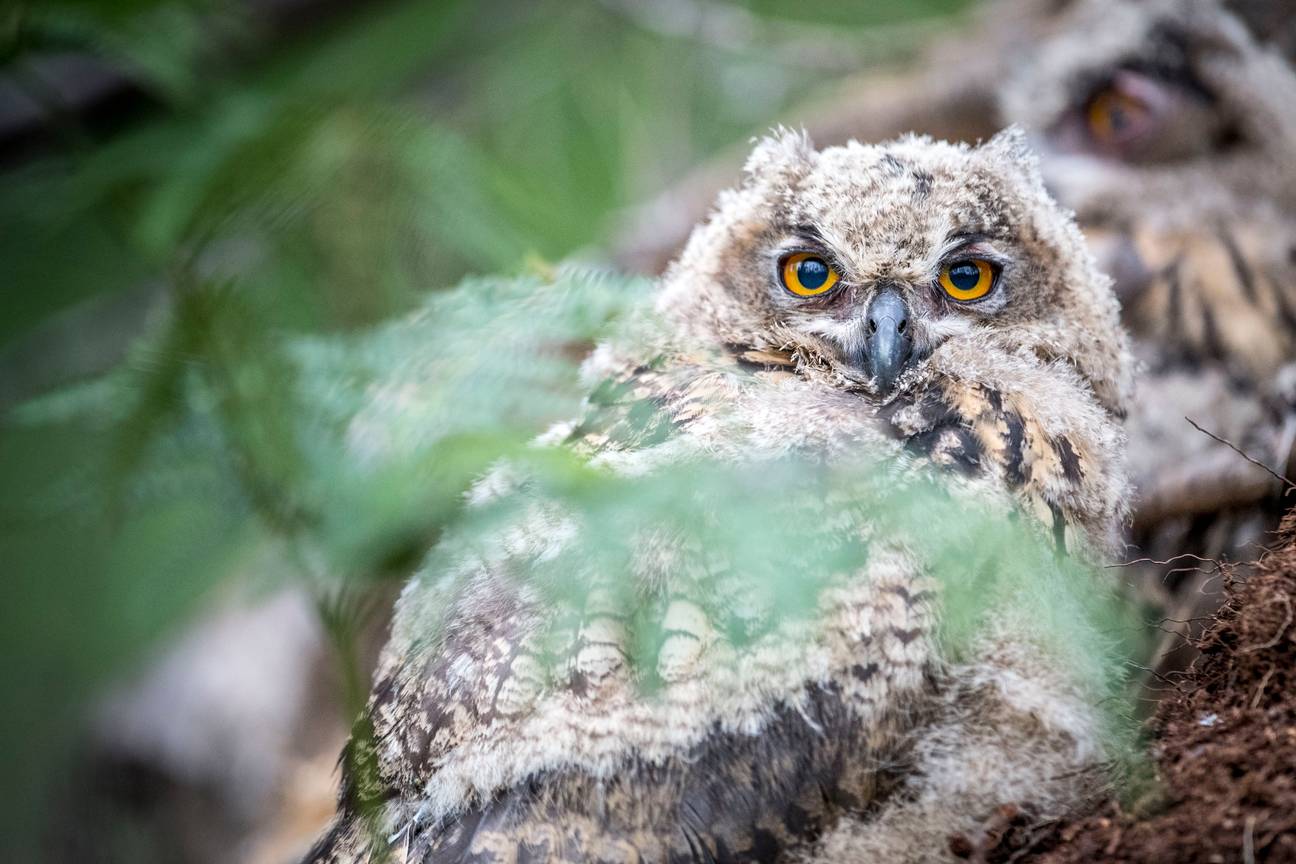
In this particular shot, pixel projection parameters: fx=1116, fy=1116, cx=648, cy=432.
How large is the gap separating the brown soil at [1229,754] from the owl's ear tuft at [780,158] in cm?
103

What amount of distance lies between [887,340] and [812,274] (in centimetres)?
23

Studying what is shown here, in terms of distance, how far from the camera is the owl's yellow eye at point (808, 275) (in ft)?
6.60

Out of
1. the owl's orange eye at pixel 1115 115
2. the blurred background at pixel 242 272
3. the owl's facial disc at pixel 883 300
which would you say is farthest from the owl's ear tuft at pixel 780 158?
the owl's orange eye at pixel 1115 115

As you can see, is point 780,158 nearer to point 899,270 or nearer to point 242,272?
point 899,270

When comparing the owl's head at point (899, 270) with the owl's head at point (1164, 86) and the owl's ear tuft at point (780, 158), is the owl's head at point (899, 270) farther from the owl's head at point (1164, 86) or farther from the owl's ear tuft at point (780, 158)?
the owl's head at point (1164, 86)

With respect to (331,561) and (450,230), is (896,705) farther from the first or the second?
(450,230)

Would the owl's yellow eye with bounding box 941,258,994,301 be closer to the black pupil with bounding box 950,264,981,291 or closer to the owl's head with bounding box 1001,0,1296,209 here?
the black pupil with bounding box 950,264,981,291

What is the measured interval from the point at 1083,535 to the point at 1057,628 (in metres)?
0.26

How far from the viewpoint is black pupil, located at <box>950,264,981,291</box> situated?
200cm

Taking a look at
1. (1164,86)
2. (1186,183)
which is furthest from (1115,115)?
(1186,183)

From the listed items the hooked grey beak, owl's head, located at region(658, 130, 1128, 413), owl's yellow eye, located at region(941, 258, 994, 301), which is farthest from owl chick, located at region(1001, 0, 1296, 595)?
the hooked grey beak

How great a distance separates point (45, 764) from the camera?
5035 millimetres

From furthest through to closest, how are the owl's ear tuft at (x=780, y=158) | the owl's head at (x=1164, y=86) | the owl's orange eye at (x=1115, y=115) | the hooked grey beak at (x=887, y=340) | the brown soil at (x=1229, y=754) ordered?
the owl's orange eye at (x=1115, y=115)
the owl's head at (x=1164, y=86)
the owl's ear tuft at (x=780, y=158)
the hooked grey beak at (x=887, y=340)
the brown soil at (x=1229, y=754)

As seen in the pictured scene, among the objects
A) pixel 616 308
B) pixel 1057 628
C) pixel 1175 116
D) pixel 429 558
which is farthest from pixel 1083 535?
pixel 1175 116
